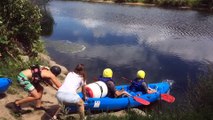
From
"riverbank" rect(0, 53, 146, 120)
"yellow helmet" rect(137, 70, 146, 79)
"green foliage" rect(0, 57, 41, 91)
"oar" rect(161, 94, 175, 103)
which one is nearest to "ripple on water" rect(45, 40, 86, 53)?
"green foliage" rect(0, 57, 41, 91)

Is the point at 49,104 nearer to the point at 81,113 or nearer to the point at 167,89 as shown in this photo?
the point at 81,113

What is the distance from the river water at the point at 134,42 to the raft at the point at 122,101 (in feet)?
5.23

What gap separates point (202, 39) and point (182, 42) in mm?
1916

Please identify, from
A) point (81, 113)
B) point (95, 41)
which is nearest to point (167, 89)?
point (81, 113)

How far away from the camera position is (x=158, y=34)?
26859 millimetres

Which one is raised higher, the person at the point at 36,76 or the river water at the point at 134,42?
the person at the point at 36,76

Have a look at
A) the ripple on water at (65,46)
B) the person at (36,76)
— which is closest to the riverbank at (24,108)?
the person at (36,76)

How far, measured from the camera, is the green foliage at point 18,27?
42.4ft

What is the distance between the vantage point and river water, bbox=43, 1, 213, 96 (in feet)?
58.7

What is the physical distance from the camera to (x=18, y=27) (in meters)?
13.8

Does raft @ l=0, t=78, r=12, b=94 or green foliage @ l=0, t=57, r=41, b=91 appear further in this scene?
green foliage @ l=0, t=57, r=41, b=91

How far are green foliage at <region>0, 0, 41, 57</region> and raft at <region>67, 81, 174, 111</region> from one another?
12.8 ft

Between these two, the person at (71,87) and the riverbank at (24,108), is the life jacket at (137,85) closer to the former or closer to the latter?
the riverbank at (24,108)

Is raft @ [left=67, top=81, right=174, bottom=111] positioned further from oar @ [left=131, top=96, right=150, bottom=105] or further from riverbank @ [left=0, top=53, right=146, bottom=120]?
riverbank @ [left=0, top=53, right=146, bottom=120]
